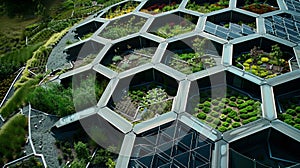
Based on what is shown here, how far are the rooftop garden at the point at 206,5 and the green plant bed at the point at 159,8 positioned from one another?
3.76ft

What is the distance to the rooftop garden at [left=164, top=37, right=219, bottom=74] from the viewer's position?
15297mm

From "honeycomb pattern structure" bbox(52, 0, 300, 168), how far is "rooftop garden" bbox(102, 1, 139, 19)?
0.66 metres

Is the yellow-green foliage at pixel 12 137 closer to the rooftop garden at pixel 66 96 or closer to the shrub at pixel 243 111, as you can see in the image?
the rooftop garden at pixel 66 96

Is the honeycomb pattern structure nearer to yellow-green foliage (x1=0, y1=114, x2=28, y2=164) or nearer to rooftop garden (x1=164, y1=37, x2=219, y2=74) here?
rooftop garden (x1=164, y1=37, x2=219, y2=74)

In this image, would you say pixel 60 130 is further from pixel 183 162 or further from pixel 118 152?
pixel 183 162

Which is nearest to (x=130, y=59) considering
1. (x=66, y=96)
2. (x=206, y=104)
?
(x=66, y=96)

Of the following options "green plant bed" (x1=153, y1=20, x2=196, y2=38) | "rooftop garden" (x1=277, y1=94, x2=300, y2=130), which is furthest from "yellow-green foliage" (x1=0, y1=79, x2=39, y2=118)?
"rooftop garden" (x1=277, y1=94, x2=300, y2=130)

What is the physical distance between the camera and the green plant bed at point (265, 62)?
14.7 metres

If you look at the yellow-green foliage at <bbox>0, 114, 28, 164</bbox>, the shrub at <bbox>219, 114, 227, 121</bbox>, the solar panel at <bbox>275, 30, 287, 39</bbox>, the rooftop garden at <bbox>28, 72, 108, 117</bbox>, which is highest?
the solar panel at <bbox>275, 30, 287, 39</bbox>

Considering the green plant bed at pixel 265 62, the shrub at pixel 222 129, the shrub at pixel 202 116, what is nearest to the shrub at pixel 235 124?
the shrub at pixel 222 129

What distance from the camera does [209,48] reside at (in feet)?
54.7

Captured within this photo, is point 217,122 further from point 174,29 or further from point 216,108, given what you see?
point 174,29

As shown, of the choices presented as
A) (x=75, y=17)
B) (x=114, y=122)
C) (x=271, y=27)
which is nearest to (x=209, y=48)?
(x=271, y=27)

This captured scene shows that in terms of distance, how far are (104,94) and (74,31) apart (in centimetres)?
862
